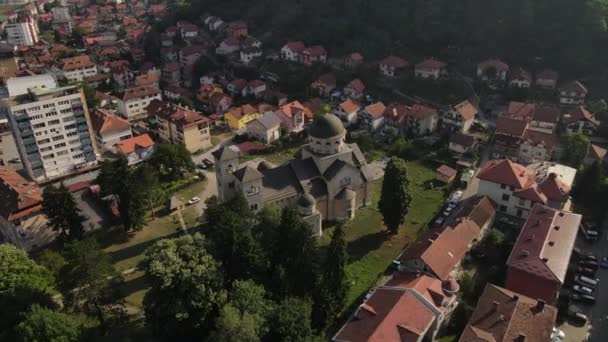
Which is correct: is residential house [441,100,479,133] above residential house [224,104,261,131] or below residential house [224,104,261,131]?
above

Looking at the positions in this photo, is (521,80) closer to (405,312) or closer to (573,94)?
(573,94)

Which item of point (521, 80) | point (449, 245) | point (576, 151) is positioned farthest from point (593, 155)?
point (449, 245)

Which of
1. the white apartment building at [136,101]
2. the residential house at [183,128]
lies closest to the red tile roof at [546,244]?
the residential house at [183,128]

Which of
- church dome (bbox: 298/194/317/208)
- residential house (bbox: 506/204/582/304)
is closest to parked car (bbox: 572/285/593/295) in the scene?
residential house (bbox: 506/204/582/304)

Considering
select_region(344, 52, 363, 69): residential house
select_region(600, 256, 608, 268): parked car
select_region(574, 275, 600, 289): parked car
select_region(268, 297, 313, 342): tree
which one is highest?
select_region(268, 297, 313, 342): tree

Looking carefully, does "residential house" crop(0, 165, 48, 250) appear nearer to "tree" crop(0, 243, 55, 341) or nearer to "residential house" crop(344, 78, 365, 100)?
"tree" crop(0, 243, 55, 341)

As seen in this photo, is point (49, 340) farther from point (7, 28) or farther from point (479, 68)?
point (7, 28)

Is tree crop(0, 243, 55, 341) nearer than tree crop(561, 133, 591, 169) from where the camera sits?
Yes
